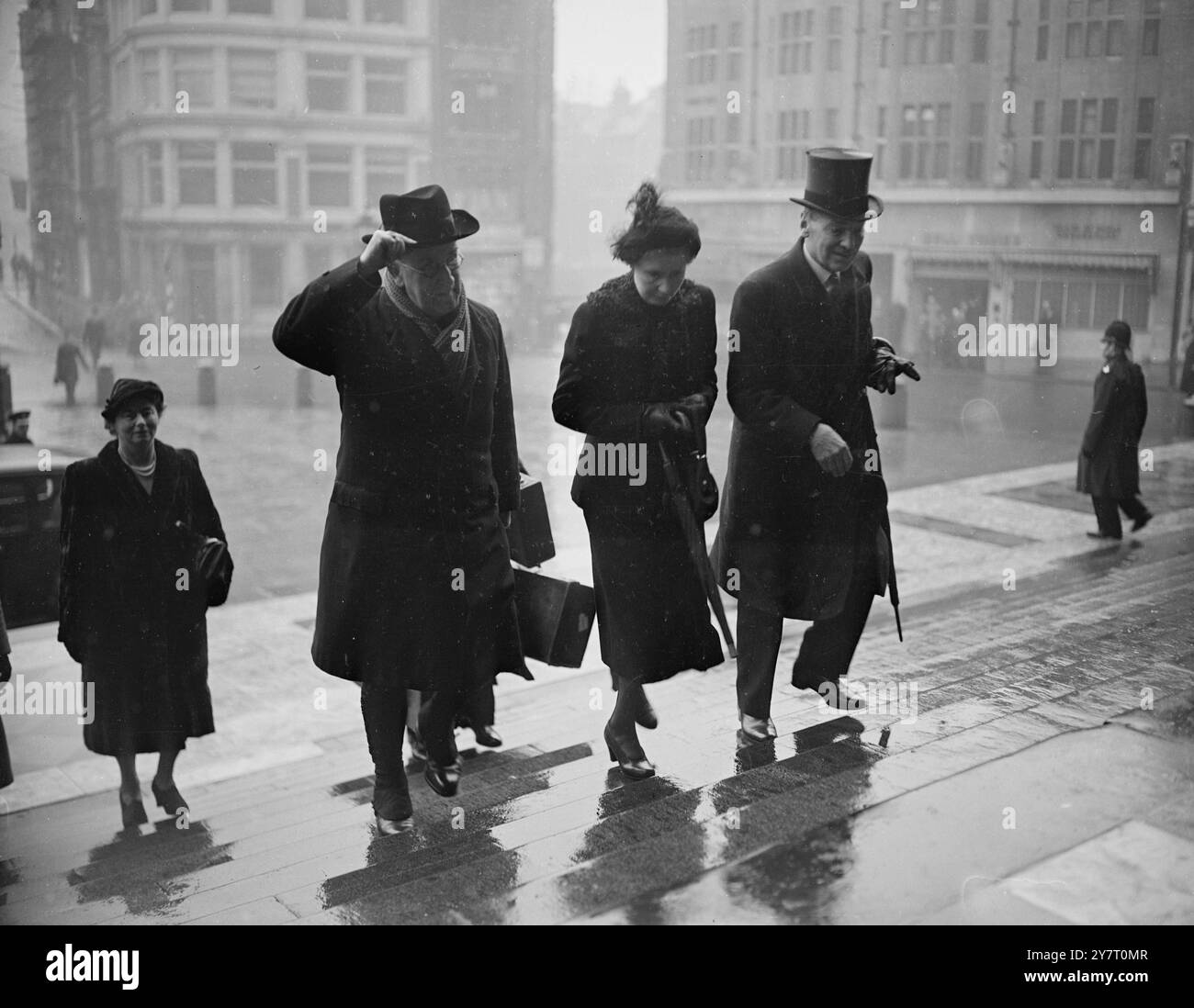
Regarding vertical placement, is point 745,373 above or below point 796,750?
above

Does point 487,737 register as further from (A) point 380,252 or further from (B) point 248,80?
(B) point 248,80

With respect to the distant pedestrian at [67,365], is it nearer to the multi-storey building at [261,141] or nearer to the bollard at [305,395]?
the bollard at [305,395]

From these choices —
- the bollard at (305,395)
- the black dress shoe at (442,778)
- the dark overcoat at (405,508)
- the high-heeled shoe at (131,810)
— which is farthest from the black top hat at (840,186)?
the bollard at (305,395)

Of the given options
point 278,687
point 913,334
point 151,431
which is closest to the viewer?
point 151,431

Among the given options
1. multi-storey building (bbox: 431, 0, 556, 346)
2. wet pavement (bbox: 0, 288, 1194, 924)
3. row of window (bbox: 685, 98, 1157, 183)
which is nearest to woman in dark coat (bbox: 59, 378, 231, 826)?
wet pavement (bbox: 0, 288, 1194, 924)

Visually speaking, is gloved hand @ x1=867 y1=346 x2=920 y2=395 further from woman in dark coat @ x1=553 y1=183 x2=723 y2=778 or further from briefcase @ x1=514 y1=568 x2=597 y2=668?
briefcase @ x1=514 y1=568 x2=597 y2=668

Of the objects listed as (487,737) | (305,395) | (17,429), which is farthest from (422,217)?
(305,395)

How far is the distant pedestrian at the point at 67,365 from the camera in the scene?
65.5ft

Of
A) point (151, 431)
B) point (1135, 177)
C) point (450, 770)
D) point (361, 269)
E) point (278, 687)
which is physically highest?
point (1135, 177)

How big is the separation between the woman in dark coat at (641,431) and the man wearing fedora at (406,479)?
12.9 inches
